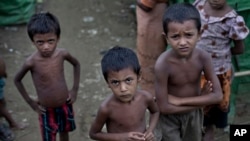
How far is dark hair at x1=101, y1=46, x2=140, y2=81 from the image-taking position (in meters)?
2.73

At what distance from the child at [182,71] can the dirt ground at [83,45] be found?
1.24 m

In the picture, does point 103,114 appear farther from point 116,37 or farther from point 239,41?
point 116,37

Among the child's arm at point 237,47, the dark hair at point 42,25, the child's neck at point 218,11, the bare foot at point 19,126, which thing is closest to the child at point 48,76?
the dark hair at point 42,25

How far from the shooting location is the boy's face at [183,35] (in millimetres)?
2865

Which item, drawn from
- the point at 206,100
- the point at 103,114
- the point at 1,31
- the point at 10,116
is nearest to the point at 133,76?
the point at 103,114

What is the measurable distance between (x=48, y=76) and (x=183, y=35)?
107cm

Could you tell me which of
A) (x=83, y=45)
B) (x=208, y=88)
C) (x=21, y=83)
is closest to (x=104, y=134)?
(x=208, y=88)

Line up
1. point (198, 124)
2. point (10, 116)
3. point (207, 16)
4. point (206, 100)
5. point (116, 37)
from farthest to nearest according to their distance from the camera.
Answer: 1. point (116, 37)
2. point (10, 116)
3. point (207, 16)
4. point (198, 124)
5. point (206, 100)

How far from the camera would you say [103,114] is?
113 inches

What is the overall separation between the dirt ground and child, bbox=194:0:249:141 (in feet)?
2.63

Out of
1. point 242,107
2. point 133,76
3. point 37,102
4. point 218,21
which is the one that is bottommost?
point 242,107

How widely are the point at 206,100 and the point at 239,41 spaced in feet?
2.25

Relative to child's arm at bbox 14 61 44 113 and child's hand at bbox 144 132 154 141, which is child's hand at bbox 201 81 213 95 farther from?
child's arm at bbox 14 61 44 113

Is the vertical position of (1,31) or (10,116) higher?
(1,31)
